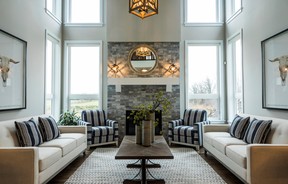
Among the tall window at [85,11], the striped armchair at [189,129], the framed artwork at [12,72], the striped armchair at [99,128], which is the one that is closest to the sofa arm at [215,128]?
the striped armchair at [189,129]

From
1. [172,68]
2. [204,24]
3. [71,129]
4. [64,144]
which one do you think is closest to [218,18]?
[204,24]

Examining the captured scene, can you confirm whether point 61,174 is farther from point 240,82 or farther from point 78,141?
point 240,82

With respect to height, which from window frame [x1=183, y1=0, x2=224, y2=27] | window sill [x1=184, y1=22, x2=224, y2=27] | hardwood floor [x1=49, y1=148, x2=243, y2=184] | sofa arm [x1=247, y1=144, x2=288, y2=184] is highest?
window frame [x1=183, y1=0, x2=224, y2=27]

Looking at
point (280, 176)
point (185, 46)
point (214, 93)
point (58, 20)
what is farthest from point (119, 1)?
point (280, 176)

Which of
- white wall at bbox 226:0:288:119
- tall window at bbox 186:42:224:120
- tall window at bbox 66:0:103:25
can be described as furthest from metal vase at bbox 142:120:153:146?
tall window at bbox 66:0:103:25

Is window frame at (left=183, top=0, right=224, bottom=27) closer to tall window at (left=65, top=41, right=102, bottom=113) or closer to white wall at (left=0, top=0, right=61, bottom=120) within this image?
tall window at (left=65, top=41, right=102, bottom=113)

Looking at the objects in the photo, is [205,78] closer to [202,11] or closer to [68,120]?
[202,11]

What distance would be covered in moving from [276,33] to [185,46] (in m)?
2.93

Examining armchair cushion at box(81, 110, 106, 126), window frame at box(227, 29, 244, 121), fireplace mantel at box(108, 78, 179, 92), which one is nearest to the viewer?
armchair cushion at box(81, 110, 106, 126)

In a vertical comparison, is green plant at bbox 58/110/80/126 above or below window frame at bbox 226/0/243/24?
below

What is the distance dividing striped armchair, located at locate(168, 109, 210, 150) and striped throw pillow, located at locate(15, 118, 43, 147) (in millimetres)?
3205

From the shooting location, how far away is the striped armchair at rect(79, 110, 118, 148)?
557 centimetres

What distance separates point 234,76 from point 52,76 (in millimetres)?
4665

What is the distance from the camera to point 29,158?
2.69 m
